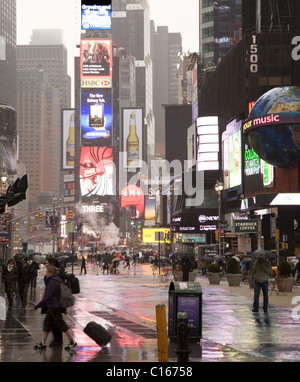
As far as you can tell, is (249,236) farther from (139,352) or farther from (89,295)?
(139,352)

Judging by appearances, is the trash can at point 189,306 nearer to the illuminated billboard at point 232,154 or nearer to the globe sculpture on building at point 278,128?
the globe sculpture on building at point 278,128

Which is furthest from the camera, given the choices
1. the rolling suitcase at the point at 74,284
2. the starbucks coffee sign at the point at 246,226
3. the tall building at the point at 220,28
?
the tall building at the point at 220,28

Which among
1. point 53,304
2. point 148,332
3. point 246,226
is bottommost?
point 148,332

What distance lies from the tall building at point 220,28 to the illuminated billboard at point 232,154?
58.5 meters

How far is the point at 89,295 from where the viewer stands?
32312 millimetres

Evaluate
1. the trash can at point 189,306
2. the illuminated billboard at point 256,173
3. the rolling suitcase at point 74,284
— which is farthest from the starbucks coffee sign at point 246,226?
the trash can at point 189,306

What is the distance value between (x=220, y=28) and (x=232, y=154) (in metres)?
70.4

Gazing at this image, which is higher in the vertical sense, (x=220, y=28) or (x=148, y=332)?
(x=220, y=28)

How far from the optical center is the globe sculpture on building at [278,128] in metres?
61.1

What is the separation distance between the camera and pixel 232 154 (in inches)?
3435

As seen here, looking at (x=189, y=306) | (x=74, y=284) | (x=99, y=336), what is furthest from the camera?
(x=74, y=284)

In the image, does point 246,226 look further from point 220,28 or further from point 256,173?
point 220,28

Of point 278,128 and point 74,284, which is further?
point 278,128

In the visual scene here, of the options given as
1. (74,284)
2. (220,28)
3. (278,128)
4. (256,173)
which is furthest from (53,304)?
(220,28)
